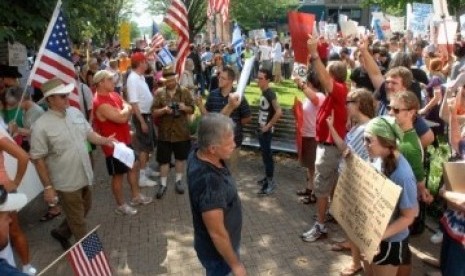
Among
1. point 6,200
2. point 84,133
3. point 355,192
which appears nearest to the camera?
point 6,200


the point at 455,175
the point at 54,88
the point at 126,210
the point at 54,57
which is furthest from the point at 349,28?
the point at 455,175

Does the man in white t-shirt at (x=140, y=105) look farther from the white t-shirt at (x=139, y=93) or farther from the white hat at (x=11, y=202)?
the white hat at (x=11, y=202)

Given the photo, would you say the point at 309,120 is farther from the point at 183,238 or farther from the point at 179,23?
the point at 179,23

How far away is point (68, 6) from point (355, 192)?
5.35 meters

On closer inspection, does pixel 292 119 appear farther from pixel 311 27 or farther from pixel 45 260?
pixel 45 260

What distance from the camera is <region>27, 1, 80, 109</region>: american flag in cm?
520

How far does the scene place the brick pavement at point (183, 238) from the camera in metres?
5.08

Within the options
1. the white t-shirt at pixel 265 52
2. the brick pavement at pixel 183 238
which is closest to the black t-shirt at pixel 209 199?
the brick pavement at pixel 183 238

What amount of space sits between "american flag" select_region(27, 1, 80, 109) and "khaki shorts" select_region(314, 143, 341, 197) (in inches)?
114

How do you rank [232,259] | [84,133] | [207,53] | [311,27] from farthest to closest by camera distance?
[207,53] < [311,27] < [84,133] < [232,259]

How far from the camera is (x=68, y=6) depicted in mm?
7078

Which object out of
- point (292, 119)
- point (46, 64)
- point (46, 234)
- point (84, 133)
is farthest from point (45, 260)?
point (292, 119)

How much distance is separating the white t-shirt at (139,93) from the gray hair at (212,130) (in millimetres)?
4537

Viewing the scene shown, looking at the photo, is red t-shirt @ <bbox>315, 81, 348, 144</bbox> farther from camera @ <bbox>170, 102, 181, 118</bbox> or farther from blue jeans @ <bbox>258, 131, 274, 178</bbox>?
camera @ <bbox>170, 102, 181, 118</bbox>
